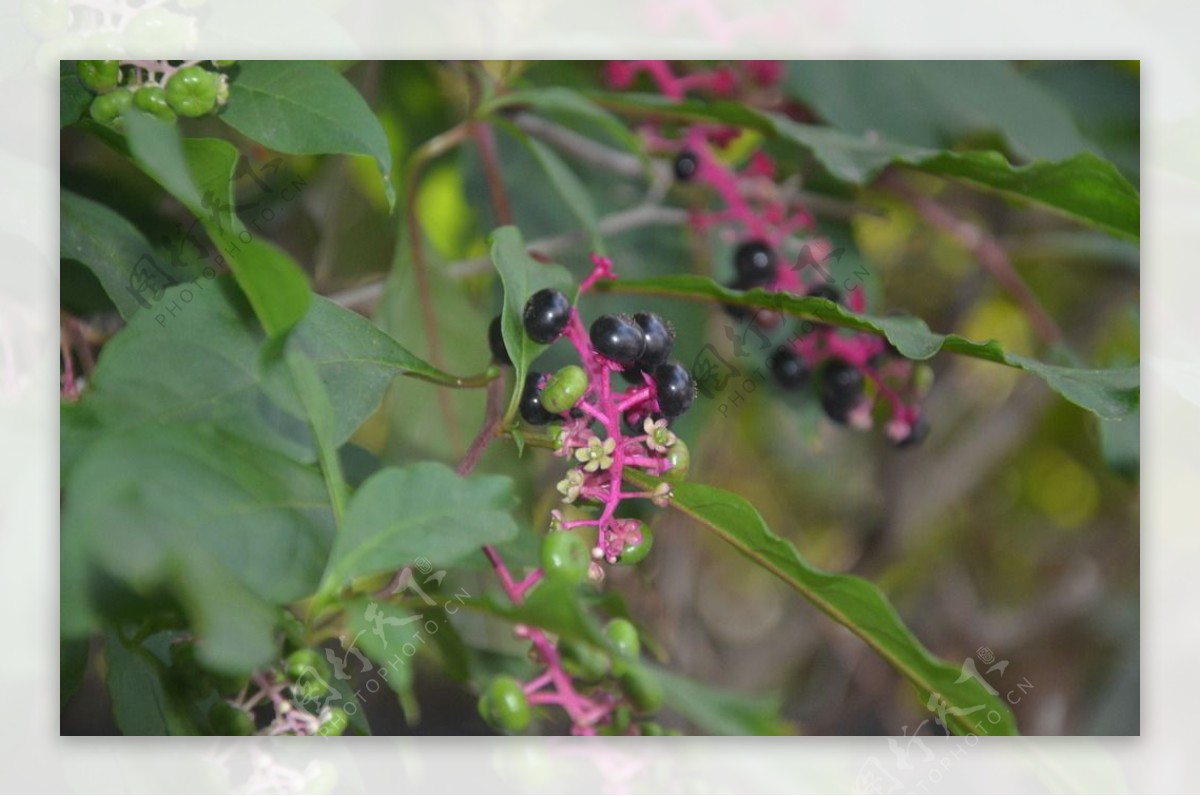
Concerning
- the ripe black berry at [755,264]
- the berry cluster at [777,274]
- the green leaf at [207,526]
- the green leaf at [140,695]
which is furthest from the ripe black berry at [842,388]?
the green leaf at [140,695]

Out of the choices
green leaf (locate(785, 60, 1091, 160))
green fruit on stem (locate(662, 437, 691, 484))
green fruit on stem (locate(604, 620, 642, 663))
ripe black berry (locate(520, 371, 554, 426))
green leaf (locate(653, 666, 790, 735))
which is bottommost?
green leaf (locate(653, 666, 790, 735))

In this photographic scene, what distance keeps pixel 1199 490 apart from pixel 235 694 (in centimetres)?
103

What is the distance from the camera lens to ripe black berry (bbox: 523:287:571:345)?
841mm

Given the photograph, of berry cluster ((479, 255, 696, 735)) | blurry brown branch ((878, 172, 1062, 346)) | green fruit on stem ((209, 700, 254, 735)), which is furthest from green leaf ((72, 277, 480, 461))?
blurry brown branch ((878, 172, 1062, 346))

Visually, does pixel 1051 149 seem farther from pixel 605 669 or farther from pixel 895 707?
pixel 895 707

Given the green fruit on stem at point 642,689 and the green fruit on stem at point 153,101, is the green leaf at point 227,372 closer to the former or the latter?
the green fruit on stem at point 153,101

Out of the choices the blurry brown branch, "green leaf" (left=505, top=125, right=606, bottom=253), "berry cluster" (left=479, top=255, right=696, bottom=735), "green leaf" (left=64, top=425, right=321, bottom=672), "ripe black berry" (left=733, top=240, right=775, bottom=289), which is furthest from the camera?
the blurry brown branch

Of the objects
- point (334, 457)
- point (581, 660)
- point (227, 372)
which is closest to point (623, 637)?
point (581, 660)

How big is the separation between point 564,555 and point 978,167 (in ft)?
1.81

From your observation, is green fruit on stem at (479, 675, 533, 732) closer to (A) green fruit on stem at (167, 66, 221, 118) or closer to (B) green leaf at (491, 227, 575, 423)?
(B) green leaf at (491, 227, 575, 423)

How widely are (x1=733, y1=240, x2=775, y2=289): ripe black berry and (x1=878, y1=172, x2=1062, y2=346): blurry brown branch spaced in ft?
1.02

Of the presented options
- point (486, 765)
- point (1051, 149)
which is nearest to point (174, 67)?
point (486, 765)

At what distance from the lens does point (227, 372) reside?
2.88 feet

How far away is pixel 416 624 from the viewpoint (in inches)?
36.2
